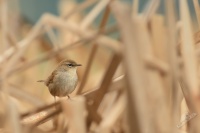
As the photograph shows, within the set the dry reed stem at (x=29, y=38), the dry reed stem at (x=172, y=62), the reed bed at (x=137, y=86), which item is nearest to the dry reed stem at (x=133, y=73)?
the reed bed at (x=137, y=86)

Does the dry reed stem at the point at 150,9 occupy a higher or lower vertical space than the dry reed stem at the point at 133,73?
higher

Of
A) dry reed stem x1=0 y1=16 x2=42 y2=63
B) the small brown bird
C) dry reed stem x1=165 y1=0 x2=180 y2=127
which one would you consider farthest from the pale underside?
dry reed stem x1=165 y1=0 x2=180 y2=127

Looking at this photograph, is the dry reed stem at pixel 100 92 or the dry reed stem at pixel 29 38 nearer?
the dry reed stem at pixel 100 92

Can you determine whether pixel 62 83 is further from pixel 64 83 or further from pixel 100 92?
pixel 100 92

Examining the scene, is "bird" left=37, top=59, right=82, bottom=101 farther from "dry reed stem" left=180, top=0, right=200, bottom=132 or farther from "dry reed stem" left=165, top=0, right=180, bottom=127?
"dry reed stem" left=165, top=0, right=180, bottom=127

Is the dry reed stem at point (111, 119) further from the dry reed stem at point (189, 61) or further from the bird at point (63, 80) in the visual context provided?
the bird at point (63, 80)

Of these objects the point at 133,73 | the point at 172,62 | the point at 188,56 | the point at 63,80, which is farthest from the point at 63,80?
the point at 133,73

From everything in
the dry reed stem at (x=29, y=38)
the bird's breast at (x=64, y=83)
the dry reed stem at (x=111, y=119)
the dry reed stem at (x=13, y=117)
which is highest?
the dry reed stem at (x=29, y=38)

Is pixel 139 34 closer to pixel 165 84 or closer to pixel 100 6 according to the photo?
pixel 165 84
